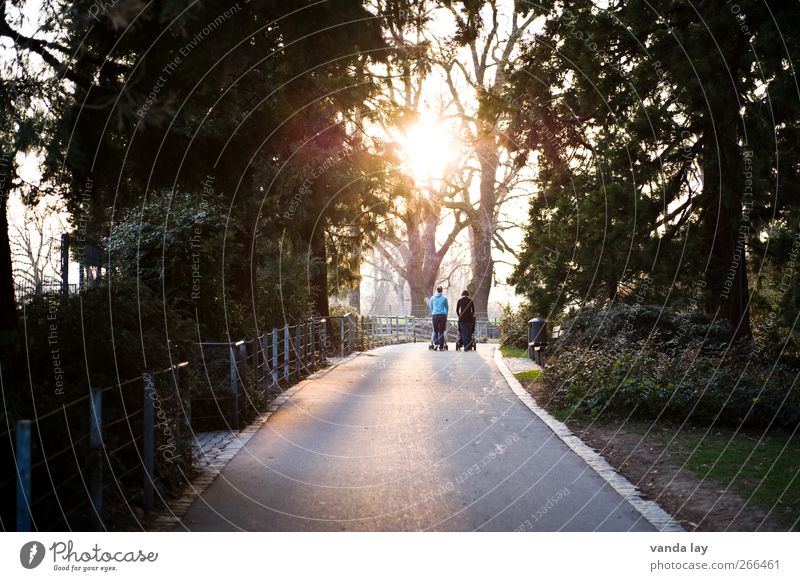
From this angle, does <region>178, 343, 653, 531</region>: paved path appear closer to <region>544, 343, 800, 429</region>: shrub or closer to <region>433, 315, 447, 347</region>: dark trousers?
<region>544, 343, 800, 429</region>: shrub

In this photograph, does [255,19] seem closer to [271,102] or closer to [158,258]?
[271,102]

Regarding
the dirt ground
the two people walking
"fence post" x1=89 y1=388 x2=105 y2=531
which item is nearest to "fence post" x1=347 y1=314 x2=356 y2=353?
the two people walking

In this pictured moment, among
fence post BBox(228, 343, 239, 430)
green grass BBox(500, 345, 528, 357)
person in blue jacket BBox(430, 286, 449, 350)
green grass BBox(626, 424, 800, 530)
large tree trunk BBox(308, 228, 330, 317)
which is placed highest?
large tree trunk BBox(308, 228, 330, 317)

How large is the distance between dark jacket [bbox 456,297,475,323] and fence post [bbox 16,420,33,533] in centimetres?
2175

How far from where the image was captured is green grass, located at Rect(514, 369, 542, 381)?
58.5ft

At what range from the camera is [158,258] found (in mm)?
13711

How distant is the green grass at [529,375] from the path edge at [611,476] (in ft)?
11.8

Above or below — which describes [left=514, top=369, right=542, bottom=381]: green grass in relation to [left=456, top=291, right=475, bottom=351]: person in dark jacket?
below

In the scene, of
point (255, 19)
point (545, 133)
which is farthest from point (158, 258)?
point (545, 133)

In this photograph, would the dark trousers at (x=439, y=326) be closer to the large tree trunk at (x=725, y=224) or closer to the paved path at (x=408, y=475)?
the large tree trunk at (x=725, y=224)

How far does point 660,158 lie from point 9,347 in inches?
504

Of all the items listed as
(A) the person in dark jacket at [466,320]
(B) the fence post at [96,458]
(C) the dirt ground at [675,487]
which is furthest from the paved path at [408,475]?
(A) the person in dark jacket at [466,320]

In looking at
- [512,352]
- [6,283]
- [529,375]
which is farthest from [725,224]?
[6,283]

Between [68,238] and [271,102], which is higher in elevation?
[271,102]
